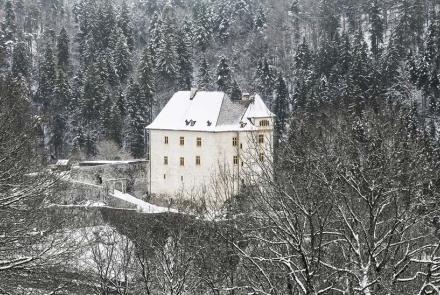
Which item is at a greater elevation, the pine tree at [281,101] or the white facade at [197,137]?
the pine tree at [281,101]

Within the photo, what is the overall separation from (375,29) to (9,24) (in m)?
46.7

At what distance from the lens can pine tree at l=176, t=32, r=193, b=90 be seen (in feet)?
236

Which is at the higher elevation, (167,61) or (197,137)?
(167,61)

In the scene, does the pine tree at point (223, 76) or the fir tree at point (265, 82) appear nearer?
the pine tree at point (223, 76)

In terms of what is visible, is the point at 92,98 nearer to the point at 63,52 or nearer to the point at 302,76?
the point at 63,52

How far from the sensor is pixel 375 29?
7444cm

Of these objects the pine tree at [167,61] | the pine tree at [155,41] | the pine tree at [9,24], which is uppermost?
the pine tree at [9,24]

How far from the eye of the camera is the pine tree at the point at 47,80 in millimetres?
67250

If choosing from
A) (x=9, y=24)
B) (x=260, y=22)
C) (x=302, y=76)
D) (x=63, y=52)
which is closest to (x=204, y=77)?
(x=302, y=76)

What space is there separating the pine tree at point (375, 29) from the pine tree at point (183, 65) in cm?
2212

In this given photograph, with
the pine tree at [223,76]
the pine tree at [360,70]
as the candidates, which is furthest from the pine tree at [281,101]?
the pine tree at [360,70]

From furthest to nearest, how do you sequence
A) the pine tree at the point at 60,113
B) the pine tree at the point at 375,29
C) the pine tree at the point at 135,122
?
the pine tree at the point at 375,29 → the pine tree at the point at 60,113 → the pine tree at the point at 135,122

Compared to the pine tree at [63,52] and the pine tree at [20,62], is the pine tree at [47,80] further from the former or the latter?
the pine tree at [63,52]

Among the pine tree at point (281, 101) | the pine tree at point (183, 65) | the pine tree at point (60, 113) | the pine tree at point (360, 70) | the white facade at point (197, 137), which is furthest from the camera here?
the pine tree at point (183, 65)
